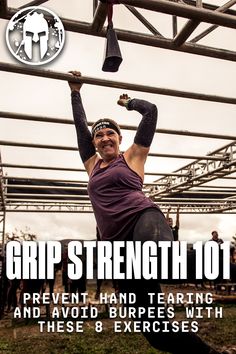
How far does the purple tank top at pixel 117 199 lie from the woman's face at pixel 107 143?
59 mm

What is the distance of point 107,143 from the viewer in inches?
93.8

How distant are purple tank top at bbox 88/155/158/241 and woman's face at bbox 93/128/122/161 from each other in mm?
59

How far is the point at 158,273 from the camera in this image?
1.82 metres

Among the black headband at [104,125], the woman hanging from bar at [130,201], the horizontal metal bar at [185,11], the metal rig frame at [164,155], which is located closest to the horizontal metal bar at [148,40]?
the metal rig frame at [164,155]

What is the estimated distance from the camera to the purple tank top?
202cm

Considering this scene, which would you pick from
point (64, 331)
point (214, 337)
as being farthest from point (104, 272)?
point (64, 331)

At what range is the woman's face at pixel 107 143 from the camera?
2.37 m

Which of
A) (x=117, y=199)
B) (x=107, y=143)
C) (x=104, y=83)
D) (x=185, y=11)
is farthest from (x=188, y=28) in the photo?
(x=117, y=199)

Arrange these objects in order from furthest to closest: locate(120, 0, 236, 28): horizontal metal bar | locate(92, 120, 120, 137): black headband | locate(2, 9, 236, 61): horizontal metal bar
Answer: locate(2, 9, 236, 61): horizontal metal bar → locate(120, 0, 236, 28): horizontal metal bar → locate(92, 120, 120, 137): black headband

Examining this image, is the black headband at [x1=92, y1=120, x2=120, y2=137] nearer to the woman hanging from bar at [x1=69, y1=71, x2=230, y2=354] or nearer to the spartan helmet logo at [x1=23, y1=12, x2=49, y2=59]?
the woman hanging from bar at [x1=69, y1=71, x2=230, y2=354]

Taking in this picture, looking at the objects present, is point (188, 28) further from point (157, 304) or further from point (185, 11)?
point (157, 304)

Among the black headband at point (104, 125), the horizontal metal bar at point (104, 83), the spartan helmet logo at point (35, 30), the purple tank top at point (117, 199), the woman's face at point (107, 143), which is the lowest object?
the purple tank top at point (117, 199)

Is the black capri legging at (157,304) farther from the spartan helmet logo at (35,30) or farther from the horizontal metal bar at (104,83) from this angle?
the spartan helmet logo at (35,30)

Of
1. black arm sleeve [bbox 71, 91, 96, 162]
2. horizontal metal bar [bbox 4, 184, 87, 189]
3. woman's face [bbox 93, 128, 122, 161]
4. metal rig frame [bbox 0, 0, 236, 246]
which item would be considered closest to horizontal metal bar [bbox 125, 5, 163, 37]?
metal rig frame [bbox 0, 0, 236, 246]
